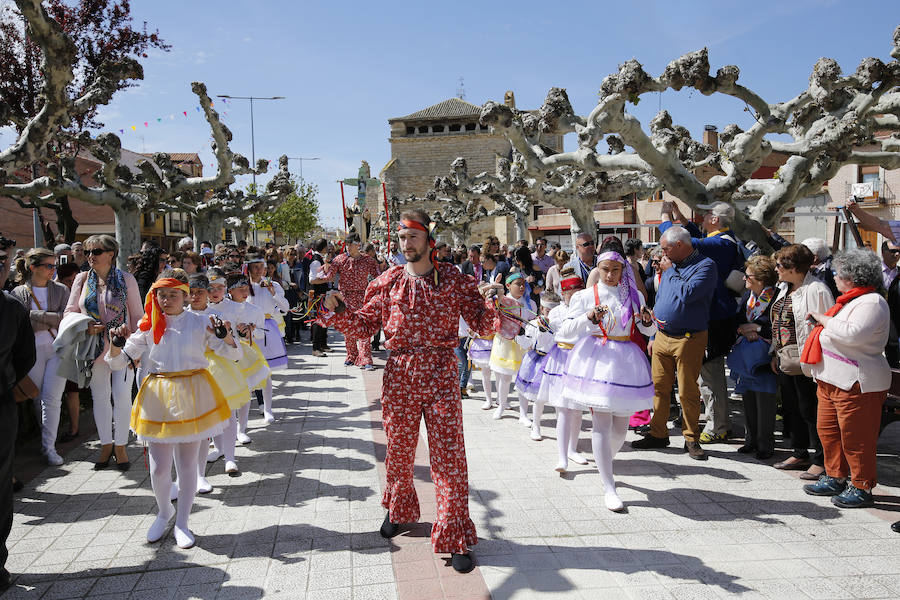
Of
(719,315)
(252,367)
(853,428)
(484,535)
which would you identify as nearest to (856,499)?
(853,428)

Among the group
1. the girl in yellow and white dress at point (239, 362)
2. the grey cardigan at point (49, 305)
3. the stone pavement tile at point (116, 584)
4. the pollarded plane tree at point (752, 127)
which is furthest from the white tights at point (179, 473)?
the pollarded plane tree at point (752, 127)

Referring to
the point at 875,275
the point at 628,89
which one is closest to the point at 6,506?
the point at 875,275

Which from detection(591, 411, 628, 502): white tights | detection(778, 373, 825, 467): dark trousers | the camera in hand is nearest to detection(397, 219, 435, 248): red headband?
the camera in hand

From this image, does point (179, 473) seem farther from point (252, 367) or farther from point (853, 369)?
point (853, 369)

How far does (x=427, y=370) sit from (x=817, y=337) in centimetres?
304

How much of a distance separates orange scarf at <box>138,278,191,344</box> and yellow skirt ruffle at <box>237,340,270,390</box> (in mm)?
1536

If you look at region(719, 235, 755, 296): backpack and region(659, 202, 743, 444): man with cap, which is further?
region(719, 235, 755, 296): backpack

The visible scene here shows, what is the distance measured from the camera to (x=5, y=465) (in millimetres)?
3467

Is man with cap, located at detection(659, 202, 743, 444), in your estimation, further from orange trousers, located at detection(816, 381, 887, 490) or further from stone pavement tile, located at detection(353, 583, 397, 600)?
stone pavement tile, located at detection(353, 583, 397, 600)

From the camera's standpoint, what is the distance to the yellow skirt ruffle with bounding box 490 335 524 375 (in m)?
6.68

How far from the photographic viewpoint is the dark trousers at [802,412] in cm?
513

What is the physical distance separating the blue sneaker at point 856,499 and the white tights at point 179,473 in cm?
465

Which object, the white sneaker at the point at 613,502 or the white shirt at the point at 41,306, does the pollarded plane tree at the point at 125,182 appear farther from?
the white sneaker at the point at 613,502

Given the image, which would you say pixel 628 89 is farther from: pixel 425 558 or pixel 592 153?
pixel 425 558
